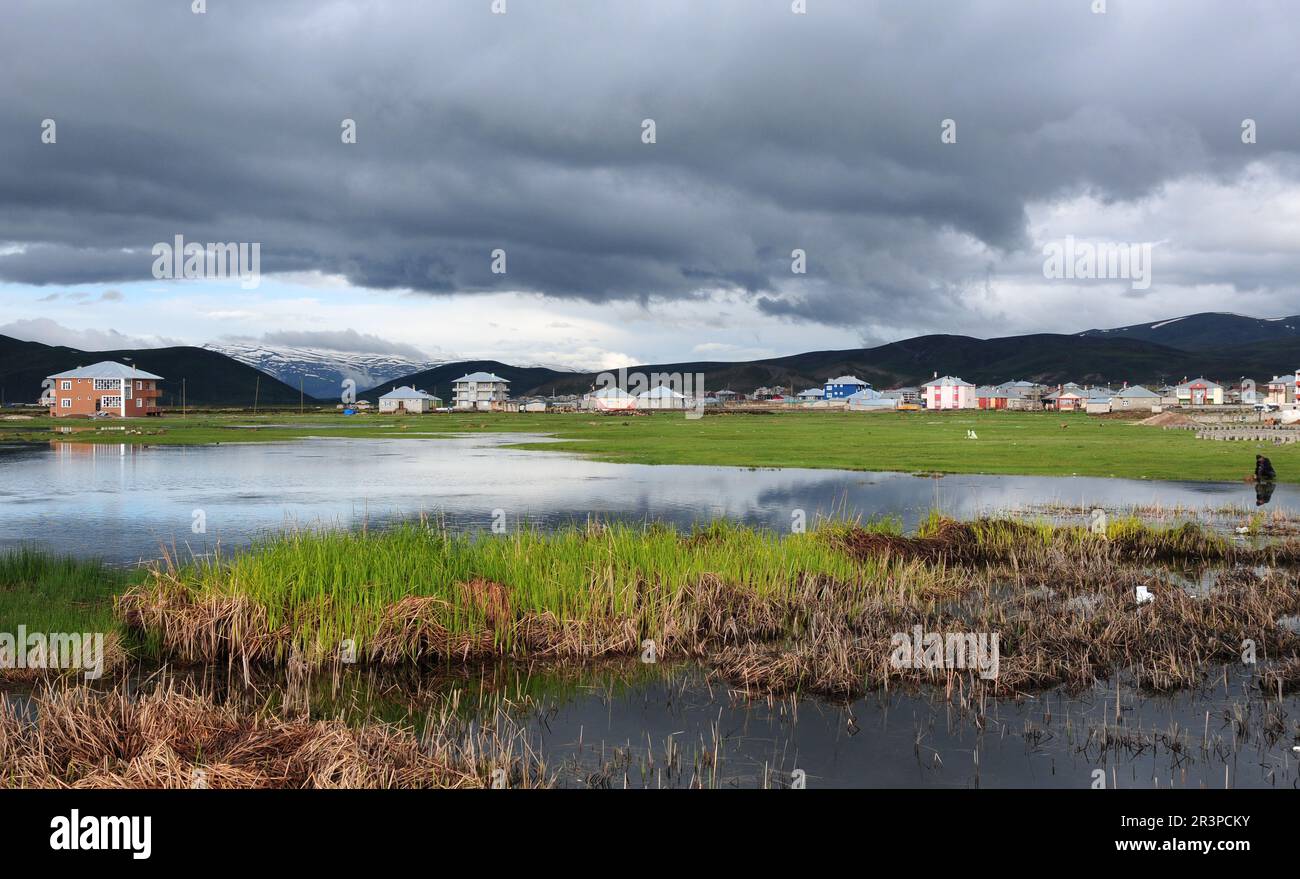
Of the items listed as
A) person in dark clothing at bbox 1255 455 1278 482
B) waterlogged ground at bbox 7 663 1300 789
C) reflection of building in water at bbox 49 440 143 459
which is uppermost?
reflection of building in water at bbox 49 440 143 459

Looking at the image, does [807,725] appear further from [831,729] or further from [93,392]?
[93,392]

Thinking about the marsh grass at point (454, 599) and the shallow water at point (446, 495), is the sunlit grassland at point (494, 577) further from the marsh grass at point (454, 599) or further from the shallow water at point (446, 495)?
the shallow water at point (446, 495)

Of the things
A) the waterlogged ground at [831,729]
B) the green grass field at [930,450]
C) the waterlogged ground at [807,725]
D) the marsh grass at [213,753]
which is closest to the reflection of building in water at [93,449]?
the green grass field at [930,450]

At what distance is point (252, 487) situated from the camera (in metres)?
37.8

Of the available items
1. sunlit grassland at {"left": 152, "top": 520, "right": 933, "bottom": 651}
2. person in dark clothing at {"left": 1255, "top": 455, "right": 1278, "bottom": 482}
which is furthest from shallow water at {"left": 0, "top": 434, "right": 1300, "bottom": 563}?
sunlit grassland at {"left": 152, "top": 520, "right": 933, "bottom": 651}

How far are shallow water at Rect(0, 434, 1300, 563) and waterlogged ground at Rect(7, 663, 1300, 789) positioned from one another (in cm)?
1190

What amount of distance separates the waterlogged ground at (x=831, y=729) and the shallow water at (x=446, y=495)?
1190cm

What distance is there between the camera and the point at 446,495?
35.1 meters

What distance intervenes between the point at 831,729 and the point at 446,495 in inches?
1041

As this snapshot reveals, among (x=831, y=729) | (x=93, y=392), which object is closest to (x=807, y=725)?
(x=831, y=729)

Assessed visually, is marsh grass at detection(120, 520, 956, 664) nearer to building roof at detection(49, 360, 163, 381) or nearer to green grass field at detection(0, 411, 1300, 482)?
green grass field at detection(0, 411, 1300, 482)

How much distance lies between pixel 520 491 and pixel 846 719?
27.0 meters

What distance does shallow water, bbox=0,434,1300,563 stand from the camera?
2669cm
